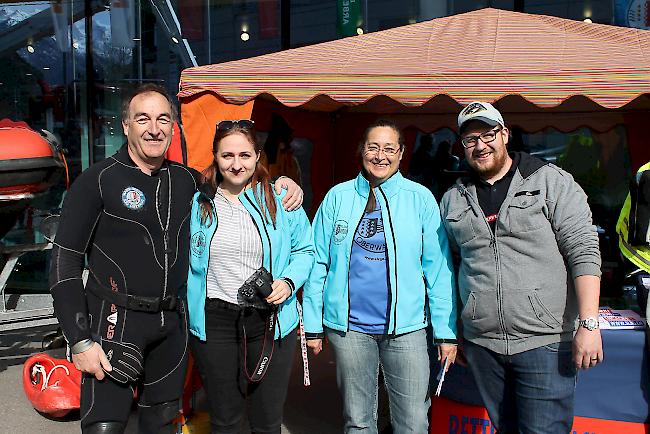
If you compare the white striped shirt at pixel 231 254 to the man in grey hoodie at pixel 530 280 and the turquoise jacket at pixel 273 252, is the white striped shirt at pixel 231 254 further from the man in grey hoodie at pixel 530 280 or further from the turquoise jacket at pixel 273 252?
the man in grey hoodie at pixel 530 280

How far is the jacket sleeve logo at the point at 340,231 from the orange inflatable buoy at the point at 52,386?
2272 mm

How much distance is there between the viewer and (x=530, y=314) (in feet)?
7.45

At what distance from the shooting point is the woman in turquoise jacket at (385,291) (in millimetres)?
2496

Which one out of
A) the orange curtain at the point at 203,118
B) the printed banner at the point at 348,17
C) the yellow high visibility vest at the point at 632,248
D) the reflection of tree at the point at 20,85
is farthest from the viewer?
the reflection of tree at the point at 20,85

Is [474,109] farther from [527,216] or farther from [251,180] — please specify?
[251,180]

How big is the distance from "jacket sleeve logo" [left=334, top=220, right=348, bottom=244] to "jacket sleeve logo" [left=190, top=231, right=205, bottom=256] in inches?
20.7

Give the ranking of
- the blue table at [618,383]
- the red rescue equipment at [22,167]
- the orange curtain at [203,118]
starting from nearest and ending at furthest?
the blue table at [618,383] → the orange curtain at [203,118] → the red rescue equipment at [22,167]

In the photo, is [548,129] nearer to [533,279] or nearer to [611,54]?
[611,54]

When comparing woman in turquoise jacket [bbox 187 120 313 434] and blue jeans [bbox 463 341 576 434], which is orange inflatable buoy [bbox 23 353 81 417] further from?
blue jeans [bbox 463 341 576 434]

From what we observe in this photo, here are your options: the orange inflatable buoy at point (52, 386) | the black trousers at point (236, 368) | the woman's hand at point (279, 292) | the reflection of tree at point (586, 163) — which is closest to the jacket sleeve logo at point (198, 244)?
the black trousers at point (236, 368)

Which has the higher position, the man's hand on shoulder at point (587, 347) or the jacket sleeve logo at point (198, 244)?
the jacket sleeve logo at point (198, 244)

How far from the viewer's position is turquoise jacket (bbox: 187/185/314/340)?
7.89 ft

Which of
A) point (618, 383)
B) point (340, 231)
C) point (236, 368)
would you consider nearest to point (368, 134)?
point (340, 231)

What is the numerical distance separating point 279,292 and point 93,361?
2.23 feet
